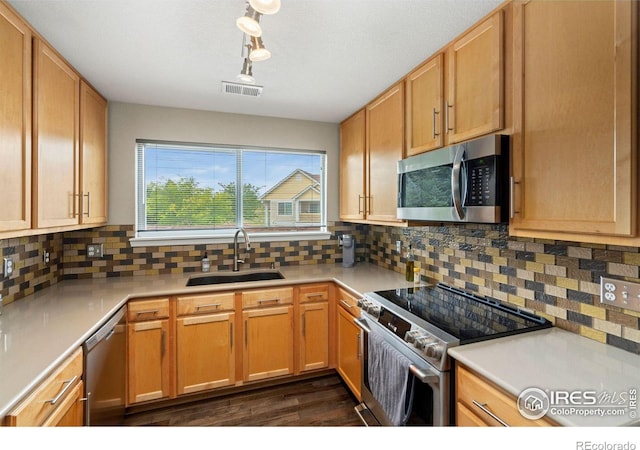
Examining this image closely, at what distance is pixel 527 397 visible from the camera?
3.17 feet

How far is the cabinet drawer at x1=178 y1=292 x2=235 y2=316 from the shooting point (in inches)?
85.2

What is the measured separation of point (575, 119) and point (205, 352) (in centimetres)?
246

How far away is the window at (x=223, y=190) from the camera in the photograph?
266cm

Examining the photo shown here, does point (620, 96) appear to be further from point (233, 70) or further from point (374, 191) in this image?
point (233, 70)

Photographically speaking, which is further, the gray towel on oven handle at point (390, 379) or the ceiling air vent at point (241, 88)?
the ceiling air vent at point (241, 88)

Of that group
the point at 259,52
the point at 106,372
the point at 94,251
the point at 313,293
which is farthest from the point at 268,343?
the point at 259,52

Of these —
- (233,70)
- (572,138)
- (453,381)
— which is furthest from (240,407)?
(572,138)

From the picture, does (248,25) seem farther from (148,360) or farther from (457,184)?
(148,360)

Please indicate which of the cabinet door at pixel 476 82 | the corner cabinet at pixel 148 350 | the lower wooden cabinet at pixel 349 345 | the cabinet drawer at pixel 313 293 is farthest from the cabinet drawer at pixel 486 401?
the corner cabinet at pixel 148 350

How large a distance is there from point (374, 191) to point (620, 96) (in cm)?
157

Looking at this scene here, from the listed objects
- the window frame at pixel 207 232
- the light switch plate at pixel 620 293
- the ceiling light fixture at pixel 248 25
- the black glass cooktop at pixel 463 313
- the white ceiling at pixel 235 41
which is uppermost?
the white ceiling at pixel 235 41

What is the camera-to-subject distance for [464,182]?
1.45 m

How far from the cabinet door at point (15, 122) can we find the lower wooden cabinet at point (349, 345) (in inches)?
75.5

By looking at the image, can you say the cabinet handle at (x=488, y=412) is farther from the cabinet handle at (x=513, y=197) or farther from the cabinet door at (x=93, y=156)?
the cabinet door at (x=93, y=156)
